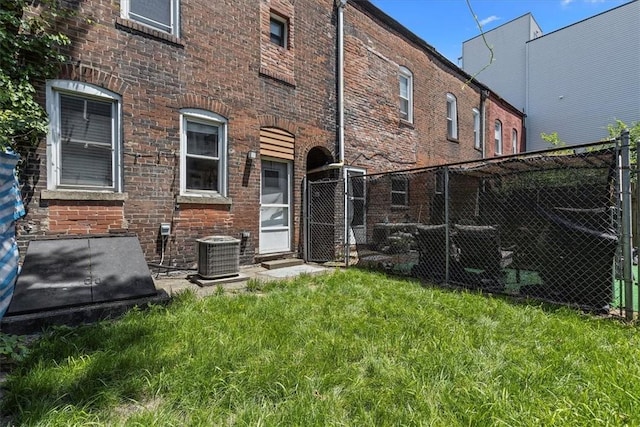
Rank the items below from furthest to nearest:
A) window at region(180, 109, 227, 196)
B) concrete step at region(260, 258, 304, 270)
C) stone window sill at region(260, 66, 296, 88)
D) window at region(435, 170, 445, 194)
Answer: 1. stone window sill at region(260, 66, 296, 88)
2. concrete step at region(260, 258, 304, 270)
3. window at region(435, 170, 445, 194)
4. window at region(180, 109, 227, 196)

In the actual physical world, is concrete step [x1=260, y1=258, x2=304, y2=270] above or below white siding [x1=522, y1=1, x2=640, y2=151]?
below

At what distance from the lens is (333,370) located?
2.53 metres

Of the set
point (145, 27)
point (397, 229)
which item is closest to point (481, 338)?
point (397, 229)

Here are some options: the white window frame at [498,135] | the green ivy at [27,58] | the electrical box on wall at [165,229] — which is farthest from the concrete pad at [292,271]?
the white window frame at [498,135]

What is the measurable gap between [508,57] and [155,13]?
22.9m

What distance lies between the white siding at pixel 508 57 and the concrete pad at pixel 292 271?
19193mm

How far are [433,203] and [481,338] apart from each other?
3469 millimetres

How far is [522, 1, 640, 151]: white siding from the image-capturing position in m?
17.1

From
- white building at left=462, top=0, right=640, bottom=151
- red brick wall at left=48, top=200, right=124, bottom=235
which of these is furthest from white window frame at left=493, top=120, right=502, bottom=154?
red brick wall at left=48, top=200, right=124, bottom=235

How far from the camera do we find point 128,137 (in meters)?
5.40

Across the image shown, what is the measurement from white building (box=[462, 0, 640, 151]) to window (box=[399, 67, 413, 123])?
729 cm

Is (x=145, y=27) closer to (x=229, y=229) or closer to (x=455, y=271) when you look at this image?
(x=229, y=229)

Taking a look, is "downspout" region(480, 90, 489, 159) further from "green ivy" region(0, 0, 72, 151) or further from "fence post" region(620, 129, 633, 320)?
"green ivy" region(0, 0, 72, 151)

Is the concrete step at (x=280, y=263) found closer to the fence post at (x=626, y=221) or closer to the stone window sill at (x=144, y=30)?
the stone window sill at (x=144, y=30)
